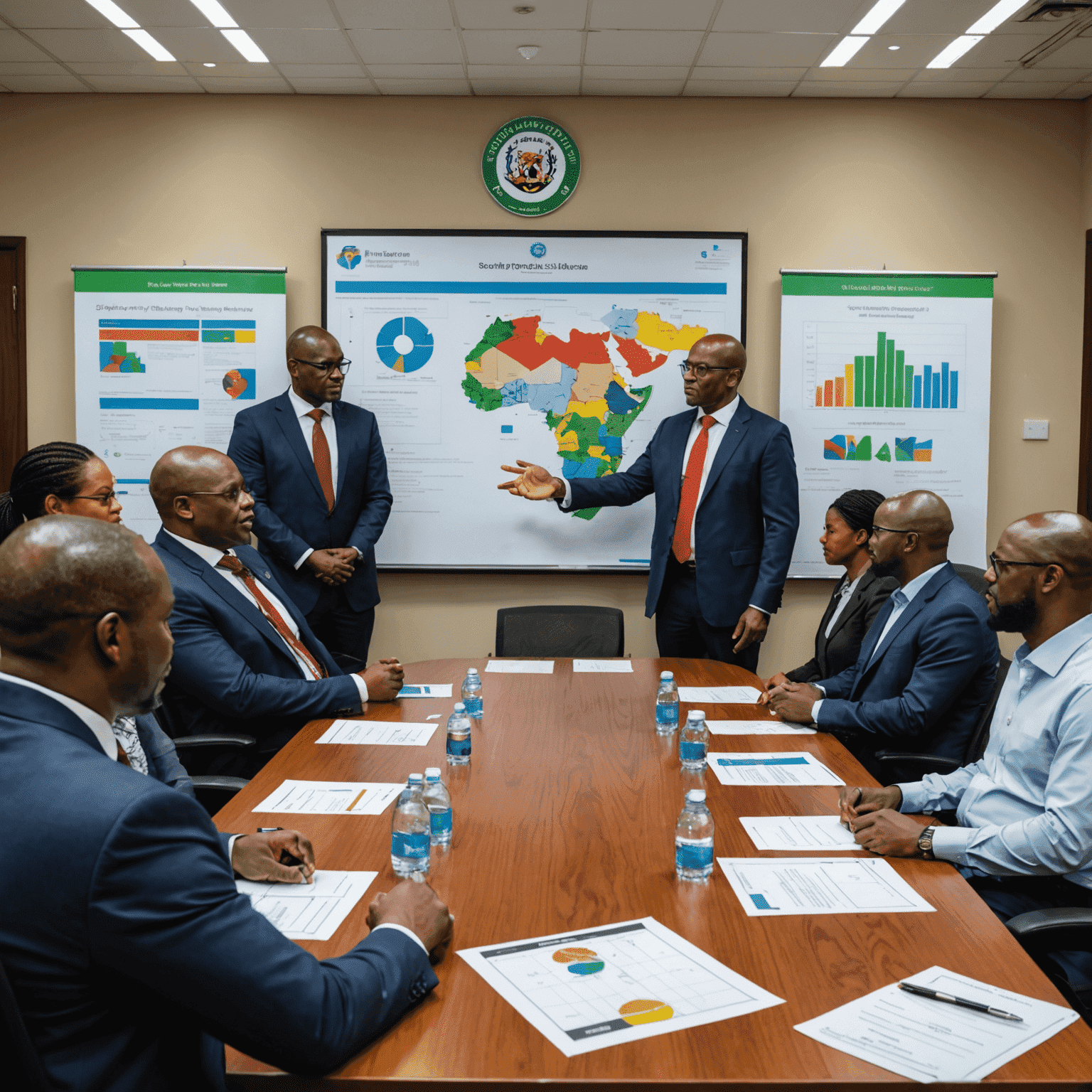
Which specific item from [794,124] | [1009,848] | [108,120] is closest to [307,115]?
[108,120]

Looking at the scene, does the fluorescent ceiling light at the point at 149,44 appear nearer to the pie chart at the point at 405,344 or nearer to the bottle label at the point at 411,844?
the pie chart at the point at 405,344

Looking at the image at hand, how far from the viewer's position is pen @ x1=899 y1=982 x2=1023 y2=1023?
1198 mm

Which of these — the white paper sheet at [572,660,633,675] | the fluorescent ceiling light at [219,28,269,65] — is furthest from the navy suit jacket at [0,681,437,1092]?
the fluorescent ceiling light at [219,28,269,65]

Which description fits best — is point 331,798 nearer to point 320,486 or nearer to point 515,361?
point 320,486

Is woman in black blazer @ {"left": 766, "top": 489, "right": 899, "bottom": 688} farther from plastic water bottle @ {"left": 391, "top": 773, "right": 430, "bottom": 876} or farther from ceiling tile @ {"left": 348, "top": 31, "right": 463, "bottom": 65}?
ceiling tile @ {"left": 348, "top": 31, "right": 463, "bottom": 65}

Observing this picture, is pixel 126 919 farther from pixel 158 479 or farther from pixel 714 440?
pixel 714 440

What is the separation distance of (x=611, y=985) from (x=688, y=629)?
3070mm

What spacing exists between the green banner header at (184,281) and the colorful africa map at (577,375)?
1058 mm

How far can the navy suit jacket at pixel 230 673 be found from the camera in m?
2.59

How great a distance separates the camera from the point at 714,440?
4.34 metres

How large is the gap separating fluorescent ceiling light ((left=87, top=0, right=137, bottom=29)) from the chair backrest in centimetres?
282

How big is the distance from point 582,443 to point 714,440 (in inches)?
30.8

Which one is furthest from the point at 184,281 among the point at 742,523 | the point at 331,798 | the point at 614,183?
the point at 331,798

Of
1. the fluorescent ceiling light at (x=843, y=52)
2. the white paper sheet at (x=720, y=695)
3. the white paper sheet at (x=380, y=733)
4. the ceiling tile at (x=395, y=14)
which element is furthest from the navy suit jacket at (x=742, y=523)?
the ceiling tile at (x=395, y=14)
